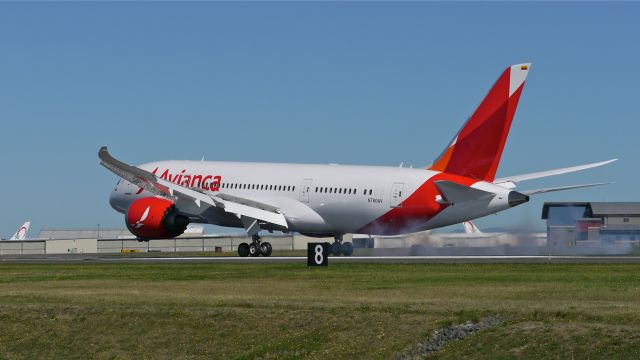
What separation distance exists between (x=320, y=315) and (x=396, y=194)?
3331cm

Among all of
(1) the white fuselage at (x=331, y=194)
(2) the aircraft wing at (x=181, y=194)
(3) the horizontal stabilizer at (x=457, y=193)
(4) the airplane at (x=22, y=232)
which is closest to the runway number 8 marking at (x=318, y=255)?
(3) the horizontal stabilizer at (x=457, y=193)

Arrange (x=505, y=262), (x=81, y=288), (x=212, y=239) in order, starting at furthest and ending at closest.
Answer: (x=212, y=239) → (x=505, y=262) → (x=81, y=288)

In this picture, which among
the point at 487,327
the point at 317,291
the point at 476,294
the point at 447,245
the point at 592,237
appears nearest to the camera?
the point at 487,327

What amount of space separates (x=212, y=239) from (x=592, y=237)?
4406cm

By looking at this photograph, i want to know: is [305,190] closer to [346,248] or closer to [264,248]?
[264,248]

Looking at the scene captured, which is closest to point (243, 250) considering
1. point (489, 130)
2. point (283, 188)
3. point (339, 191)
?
point (283, 188)

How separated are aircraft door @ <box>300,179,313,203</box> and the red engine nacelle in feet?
23.6

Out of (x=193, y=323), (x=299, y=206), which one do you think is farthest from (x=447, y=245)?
(x=193, y=323)

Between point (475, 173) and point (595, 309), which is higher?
point (475, 173)

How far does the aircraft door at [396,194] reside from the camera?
2566 inches

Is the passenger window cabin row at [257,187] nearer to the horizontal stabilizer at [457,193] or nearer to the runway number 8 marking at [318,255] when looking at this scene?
the horizontal stabilizer at [457,193]

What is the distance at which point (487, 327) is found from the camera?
29.3 metres

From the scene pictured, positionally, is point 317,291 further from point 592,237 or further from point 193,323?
point 592,237

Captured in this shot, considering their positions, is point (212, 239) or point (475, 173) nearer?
point (475, 173)
